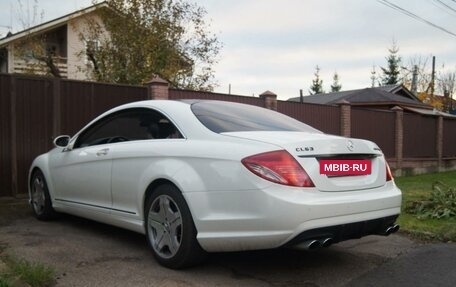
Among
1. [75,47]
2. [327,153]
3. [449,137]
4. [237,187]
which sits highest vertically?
[75,47]

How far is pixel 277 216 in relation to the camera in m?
3.93

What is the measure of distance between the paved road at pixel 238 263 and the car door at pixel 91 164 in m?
0.43

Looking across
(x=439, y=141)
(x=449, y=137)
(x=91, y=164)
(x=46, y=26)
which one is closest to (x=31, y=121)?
(x=91, y=164)

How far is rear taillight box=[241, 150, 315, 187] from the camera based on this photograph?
4016mm

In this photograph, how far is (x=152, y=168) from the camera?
4.79 m

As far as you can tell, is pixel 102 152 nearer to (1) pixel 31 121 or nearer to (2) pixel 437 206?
(1) pixel 31 121

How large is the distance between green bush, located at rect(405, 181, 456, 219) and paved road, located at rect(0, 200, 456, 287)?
1606 millimetres

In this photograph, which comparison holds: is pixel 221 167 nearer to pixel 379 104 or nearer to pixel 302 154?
pixel 302 154

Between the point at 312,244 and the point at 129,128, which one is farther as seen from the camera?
the point at 129,128

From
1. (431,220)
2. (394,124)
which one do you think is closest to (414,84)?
(394,124)

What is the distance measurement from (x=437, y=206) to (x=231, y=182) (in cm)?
464

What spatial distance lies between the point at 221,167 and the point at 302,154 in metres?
0.65

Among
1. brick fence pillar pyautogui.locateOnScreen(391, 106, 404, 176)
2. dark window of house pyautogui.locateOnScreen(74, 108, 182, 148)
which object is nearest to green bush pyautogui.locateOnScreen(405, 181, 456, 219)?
dark window of house pyautogui.locateOnScreen(74, 108, 182, 148)

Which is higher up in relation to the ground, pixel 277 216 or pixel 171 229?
pixel 277 216
